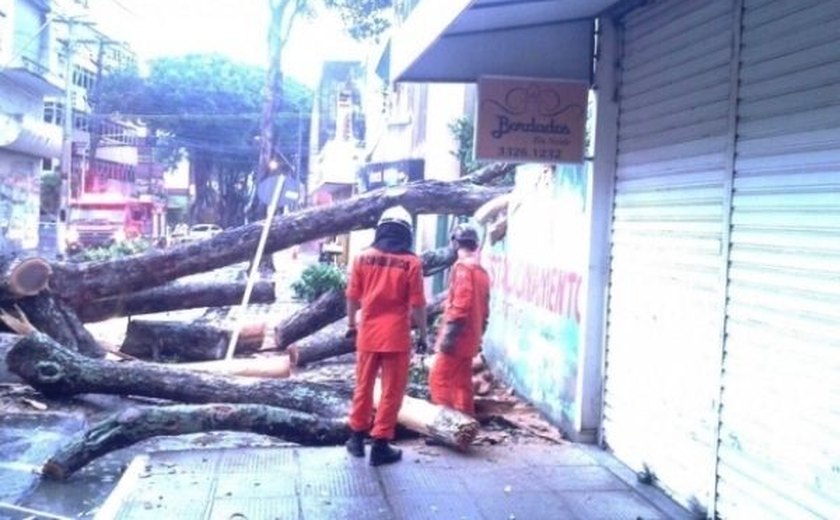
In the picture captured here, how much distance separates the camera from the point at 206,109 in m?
44.9

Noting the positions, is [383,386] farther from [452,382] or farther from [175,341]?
[175,341]

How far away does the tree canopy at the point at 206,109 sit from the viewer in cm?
4359

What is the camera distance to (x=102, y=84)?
4206cm

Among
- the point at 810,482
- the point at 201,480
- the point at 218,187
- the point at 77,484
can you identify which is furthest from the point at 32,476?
the point at 218,187

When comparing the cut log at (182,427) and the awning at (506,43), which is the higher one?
the awning at (506,43)

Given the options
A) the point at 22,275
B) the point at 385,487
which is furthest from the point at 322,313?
the point at 385,487

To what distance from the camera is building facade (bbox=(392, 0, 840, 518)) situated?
3986 mm

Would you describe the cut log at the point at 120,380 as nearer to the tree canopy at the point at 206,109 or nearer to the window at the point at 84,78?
the window at the point at 84,78

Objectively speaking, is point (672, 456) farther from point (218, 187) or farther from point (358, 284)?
point (218, 187)

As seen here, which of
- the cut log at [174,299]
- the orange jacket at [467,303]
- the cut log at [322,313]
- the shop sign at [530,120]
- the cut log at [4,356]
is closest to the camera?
the shop sign at [530,120]

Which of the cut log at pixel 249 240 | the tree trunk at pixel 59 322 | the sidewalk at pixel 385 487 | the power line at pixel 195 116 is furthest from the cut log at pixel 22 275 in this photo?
the power line at pixel 195 116

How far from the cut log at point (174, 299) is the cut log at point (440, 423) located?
585cm

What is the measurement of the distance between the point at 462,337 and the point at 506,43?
2384 millimetres

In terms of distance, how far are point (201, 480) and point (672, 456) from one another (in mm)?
3004
